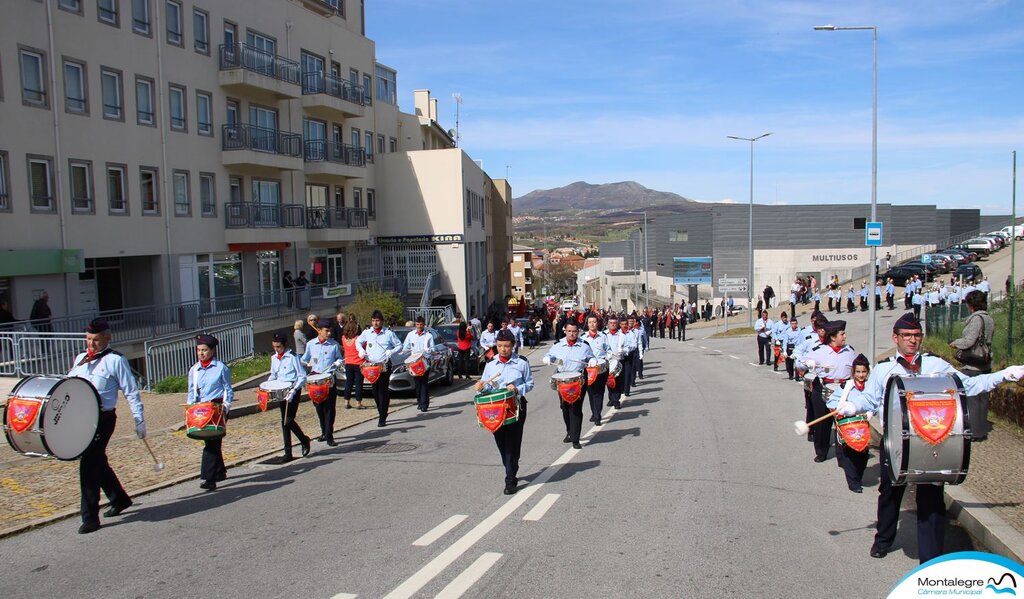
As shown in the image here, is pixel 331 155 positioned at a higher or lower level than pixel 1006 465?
higher

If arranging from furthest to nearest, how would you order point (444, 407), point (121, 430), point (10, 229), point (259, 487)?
point (10, 229)
point (444, 407)
point (121, 430)
point (259, 487)

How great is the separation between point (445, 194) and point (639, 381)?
22.7m

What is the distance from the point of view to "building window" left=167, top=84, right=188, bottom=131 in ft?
84.8

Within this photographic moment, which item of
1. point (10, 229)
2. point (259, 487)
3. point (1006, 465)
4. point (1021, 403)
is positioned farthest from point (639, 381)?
point (10, 229)

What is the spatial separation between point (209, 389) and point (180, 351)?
34.4 feet

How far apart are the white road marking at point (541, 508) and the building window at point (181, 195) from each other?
72.0 feet

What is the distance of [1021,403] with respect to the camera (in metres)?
10.9

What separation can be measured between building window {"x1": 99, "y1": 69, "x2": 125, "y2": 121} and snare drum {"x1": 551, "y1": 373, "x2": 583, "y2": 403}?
61.8 feet

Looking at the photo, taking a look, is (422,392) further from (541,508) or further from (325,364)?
(541,508)

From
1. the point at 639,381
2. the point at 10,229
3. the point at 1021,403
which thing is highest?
the point at 10,229

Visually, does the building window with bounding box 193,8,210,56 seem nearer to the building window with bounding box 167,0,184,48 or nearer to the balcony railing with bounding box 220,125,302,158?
the building window with bounding box 167,0,184,48

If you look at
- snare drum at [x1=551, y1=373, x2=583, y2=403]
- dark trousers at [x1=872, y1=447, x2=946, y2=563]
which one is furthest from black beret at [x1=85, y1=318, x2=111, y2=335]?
dark trousers at [x1=872, y1=447, x2=946, y2=563]

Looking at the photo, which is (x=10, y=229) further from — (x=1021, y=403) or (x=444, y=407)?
(x=1021, y=403)

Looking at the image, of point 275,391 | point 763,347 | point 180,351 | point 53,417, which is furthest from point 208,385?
point 763,347
